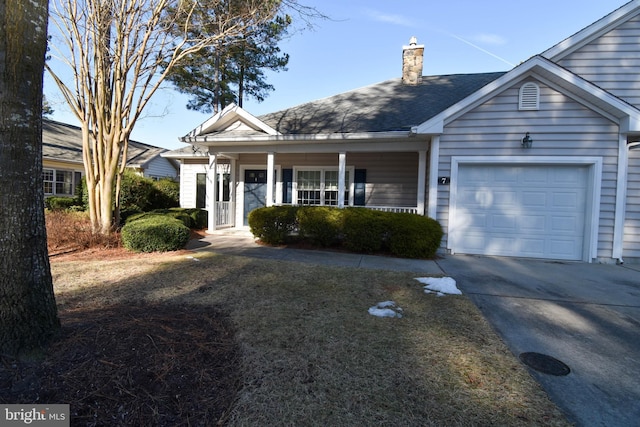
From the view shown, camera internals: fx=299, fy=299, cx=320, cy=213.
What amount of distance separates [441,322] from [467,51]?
41.3 feet

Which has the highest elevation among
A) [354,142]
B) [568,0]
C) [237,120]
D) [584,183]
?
[568,0]

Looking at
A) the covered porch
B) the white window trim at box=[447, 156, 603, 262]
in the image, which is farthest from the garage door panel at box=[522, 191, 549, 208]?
the covered porch

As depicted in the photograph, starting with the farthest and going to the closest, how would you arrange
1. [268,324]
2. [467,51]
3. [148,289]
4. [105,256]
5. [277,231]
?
1. [467,51]
2. [277,231]
3. [105,256]
4. [148,289]
5. [268,324]

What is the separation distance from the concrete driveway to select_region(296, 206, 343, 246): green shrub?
2504 millimetres

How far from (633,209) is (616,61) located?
3.66 m

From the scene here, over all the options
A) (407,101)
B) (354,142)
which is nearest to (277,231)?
(354,142)

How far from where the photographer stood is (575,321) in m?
3.57

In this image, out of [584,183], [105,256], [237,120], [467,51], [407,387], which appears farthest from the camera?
[467,51]

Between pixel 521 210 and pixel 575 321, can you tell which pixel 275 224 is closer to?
pixel 521 210

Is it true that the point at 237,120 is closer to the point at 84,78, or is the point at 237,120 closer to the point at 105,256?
the point at 84,78

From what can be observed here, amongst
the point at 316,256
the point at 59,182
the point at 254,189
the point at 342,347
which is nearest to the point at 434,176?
the point at 316,256

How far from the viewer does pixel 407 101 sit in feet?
33.4

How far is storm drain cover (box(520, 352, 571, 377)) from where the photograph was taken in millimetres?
2506

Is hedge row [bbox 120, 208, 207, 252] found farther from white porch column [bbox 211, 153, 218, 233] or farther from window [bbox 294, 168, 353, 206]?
window [bbox 294, 168, 353, 206]
